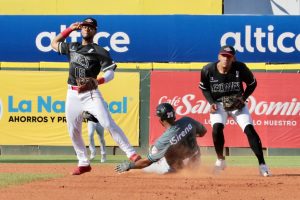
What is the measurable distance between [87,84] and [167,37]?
11910mm

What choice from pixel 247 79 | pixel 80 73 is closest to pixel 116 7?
pixel 247 79

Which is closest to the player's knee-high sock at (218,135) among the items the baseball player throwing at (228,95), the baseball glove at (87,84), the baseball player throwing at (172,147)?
the baseball player throwing at (228,95)

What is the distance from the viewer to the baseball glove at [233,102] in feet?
38.4

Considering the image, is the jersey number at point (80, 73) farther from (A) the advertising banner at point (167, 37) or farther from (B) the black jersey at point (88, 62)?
(A) the advertising banner at point (167, 37)

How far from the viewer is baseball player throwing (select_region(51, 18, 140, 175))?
423 inches

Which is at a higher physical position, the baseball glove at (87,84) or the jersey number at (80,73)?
the jersey number at (80,73)

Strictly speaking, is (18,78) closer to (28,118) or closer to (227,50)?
(28,118)

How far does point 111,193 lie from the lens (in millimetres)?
9008

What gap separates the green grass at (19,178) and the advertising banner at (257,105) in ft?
26.8

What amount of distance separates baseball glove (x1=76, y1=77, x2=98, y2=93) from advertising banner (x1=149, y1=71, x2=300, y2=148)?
897cm

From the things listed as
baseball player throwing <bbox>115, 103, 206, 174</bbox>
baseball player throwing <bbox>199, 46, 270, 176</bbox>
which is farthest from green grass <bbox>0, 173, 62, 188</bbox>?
baseball player throwing <bbox>199, 46, 270, 176</bbox>

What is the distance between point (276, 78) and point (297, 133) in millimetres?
1402

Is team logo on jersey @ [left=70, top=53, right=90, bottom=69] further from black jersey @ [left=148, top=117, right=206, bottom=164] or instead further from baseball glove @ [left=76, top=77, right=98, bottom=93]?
black jersey @ [left=148, top=117, right=206, bottom=164]

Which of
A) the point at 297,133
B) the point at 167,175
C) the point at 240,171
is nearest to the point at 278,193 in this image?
the point at 167,175
